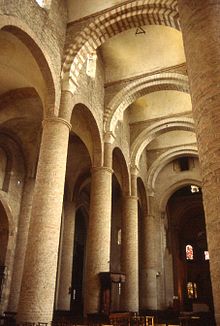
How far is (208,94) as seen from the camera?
5004 mm

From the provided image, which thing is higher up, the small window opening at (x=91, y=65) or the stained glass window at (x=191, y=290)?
the small window opening at (x=91, y=65)

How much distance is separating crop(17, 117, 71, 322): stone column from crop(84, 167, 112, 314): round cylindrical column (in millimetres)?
3485

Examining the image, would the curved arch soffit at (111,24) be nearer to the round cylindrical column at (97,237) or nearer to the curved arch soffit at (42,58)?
the curved arch soffit at (42,58)

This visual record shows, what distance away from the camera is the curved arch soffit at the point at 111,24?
11.2 m

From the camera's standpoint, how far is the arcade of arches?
5754 mm

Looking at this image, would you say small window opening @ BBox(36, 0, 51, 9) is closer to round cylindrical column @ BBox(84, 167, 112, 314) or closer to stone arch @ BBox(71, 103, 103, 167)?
stone arch @ BBox(71, 103, 103, 167)

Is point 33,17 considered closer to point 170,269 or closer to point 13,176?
point 13,176

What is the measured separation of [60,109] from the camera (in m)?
10.4

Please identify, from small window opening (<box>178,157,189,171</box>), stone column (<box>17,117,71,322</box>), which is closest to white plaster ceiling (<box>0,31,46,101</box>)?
stone column (<box>17,117,71,322</box>)

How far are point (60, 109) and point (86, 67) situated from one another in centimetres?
391

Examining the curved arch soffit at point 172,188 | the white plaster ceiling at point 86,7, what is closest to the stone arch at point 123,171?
the curved arch soffit at point 172,188

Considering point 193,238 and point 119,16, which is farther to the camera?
point 193,238

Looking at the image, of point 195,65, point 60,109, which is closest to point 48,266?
point 60,109

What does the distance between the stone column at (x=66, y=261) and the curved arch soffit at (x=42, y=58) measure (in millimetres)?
10052
